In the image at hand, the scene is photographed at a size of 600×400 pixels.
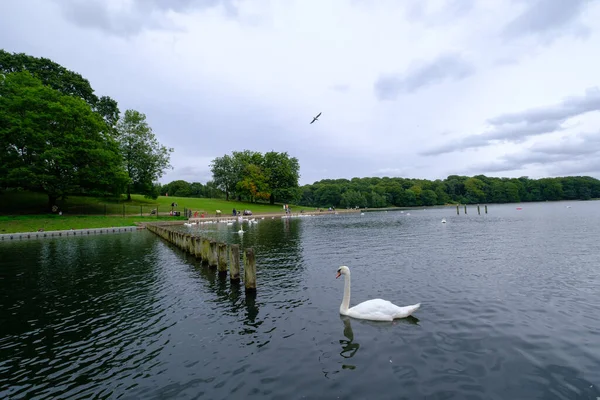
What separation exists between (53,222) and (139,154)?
27.9 metres

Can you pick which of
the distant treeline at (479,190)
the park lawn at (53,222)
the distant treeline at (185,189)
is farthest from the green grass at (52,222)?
the distant treeline at (479,190)

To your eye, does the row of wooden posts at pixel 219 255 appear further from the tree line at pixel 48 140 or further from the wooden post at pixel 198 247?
the tree line at pixel 48 140

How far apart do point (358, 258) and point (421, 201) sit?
161252mm

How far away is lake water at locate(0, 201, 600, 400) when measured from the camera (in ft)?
20.0

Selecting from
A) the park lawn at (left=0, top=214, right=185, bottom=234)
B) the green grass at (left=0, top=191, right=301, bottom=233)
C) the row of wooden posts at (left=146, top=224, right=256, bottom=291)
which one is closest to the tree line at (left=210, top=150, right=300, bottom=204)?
the green grass at (left=0, top=191, right=301, bottom=233)

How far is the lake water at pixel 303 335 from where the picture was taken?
6.10m

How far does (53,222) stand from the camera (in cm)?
4003

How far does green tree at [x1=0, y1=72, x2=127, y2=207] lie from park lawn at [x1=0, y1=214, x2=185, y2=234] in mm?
4982

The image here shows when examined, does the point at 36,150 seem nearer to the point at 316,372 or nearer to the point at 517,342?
the point at 316,372

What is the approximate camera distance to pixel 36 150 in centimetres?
4359

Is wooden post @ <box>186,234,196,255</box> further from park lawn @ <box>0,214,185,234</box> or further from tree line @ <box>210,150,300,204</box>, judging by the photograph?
tree line @ <box>210,150,300,204</box>

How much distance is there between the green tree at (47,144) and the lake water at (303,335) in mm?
34287

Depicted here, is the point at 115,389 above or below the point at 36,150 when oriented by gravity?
below

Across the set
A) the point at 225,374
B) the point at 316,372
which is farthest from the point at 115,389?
the point at 316,372
